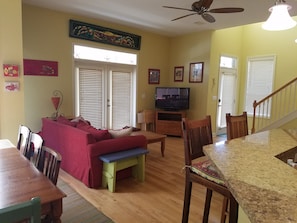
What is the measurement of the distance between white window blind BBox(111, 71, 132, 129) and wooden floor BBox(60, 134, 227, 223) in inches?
96.3

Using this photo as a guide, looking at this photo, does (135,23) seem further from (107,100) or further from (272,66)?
(272,66)

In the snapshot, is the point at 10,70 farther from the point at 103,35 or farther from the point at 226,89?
the point at 226,89

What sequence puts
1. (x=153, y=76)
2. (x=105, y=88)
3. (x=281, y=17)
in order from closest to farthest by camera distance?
(x=281, y=17) < (x=105, y=88) < (x=153, y=76)

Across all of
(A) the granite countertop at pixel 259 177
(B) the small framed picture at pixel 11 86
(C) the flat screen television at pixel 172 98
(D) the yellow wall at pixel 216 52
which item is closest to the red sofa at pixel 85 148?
(B) the small framed picture at pixel 11 86

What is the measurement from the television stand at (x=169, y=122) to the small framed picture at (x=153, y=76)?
38.6 inches

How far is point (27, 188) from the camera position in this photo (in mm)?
1323

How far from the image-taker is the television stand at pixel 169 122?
6.21m

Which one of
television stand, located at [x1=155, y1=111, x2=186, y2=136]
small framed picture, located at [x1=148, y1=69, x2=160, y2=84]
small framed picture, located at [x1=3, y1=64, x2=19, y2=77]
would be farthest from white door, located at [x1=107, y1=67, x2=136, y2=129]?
small framed picture, located at [x1=3, y1=64, x2=19, y2=77]

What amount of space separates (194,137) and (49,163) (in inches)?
45.2

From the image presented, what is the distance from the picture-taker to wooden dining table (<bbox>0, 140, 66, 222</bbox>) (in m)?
1.21

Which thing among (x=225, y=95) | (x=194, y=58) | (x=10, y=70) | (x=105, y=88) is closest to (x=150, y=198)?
(x=10, y=70)

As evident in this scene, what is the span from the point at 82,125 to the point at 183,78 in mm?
3972

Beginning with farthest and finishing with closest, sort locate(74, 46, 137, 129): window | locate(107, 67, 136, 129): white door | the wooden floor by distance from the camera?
locate(107, 67, 136, 129): white door
locate(74, 46, 137, 129): window
the wooden floor

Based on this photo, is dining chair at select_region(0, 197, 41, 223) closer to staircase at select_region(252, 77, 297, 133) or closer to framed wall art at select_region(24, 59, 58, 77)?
framed wall art at select_region(24, 59, 58, 77)
